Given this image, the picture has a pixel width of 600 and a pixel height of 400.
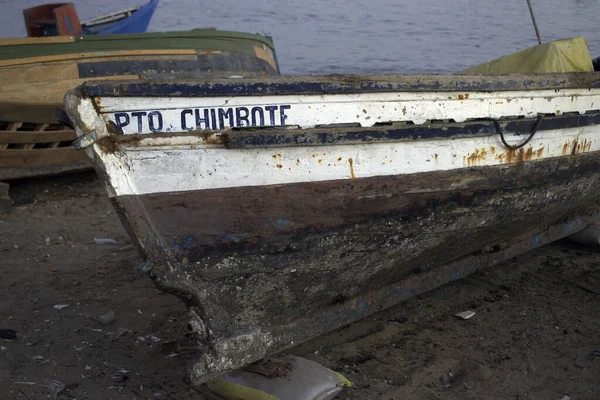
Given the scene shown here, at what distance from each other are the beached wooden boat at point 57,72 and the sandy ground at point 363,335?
3.92ft

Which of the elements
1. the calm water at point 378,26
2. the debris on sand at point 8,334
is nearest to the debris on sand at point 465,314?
the debris on sand at point 8,334

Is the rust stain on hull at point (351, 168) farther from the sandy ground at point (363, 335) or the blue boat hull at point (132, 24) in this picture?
the blue boat hull at point (132, 24)

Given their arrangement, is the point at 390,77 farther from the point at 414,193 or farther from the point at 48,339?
the point at 48,339

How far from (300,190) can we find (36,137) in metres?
4.08

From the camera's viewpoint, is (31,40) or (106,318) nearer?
(106,318)

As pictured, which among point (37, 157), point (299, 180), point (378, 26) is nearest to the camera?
point (299, 180)

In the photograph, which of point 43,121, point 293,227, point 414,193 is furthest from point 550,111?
point 43,121

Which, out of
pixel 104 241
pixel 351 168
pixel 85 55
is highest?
pixel 85 55

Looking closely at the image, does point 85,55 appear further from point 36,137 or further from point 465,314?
point 465,314

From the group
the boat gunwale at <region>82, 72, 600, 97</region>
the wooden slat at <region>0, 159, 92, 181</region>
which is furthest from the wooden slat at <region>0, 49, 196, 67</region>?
the boat gunwale at <region>82, 72, 600, 97</region>

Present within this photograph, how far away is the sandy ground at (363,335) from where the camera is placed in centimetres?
389

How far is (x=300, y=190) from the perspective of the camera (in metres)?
3.68

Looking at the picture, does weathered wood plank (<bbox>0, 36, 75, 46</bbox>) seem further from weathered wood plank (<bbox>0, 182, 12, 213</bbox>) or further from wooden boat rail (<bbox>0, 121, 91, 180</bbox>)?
weathered wood plank (<bbox>0, 182, 12, 213</bbox>)

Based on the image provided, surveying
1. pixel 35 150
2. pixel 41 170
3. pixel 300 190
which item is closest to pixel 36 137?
pixel 35 150
